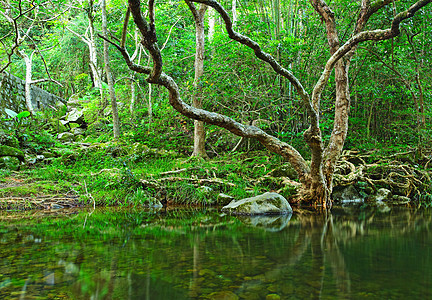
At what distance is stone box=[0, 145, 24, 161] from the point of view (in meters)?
7.41

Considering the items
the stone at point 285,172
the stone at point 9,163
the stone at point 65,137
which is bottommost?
the stone at point 285,172

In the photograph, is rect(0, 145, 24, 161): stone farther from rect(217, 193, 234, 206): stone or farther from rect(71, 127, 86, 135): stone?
rect(217, 193, 234, 206): stone

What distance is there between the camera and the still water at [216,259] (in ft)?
6.13

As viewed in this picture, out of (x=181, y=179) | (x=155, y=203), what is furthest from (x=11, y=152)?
(x=181, y=179)

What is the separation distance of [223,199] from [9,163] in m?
5.15

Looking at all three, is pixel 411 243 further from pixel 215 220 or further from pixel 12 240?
pixel 12 240

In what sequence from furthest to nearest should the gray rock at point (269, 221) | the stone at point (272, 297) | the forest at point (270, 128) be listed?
1. the forest at point (270, 128)
2. the gray rock at point (269, 221)
3. the stone at point (272, 297)

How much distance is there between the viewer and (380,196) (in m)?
7.16

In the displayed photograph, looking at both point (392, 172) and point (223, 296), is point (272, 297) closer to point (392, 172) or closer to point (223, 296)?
point (223, 296)

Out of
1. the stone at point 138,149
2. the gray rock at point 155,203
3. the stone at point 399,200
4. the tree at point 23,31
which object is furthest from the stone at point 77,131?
the stone at point 399,200

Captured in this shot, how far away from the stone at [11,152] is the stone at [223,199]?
5.19 meters

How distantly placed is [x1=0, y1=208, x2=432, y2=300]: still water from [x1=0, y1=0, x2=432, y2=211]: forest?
67.2 inches

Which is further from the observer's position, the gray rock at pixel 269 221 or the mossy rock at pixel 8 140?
the mossy rock at pixel 8 140

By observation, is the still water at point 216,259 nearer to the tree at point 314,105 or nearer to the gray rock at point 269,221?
the gray rock at point 269,221
